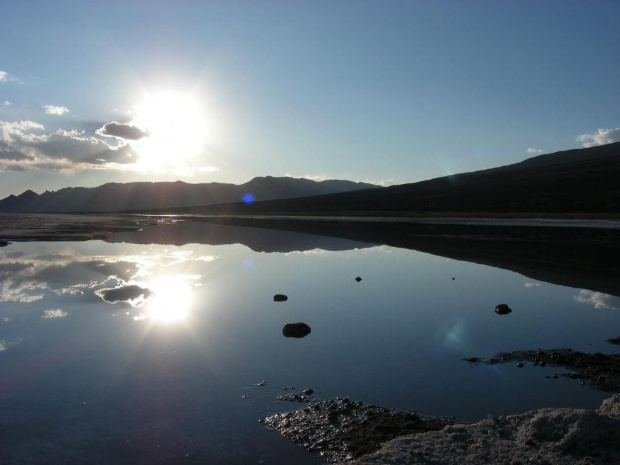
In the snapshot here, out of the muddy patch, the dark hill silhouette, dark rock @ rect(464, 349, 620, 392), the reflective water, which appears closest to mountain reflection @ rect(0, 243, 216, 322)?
the reflective water

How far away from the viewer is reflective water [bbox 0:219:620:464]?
33.9 feet

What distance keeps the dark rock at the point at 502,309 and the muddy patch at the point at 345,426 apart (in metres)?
12.1

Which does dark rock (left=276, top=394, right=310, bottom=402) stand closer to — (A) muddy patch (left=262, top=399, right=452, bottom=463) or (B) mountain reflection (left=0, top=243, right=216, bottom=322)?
(A) muddy patch (left=262, top=399, right=452, bottom=463)

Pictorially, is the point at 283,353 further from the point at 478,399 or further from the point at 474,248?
the point at 474,248

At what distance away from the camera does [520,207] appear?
13312 centimetres

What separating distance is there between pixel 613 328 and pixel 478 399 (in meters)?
10.1

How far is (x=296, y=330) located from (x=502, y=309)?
9.78 metres

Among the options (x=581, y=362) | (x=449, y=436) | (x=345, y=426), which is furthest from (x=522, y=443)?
(x=581, y=362)

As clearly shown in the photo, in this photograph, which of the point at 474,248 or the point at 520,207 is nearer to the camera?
the point at 474,248

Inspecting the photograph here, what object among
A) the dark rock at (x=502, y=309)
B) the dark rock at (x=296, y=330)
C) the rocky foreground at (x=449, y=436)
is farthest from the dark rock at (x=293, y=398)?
the dark rock at (x=502, y=309)

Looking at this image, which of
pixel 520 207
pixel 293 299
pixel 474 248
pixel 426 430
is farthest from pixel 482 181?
pixel 426 430

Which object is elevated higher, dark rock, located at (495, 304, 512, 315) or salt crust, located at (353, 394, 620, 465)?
salt crust, located at (353, 394, 620, 465)

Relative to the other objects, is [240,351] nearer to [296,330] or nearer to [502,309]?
[296,330]

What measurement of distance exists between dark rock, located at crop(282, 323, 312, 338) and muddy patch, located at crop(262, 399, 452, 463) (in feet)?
19.6
